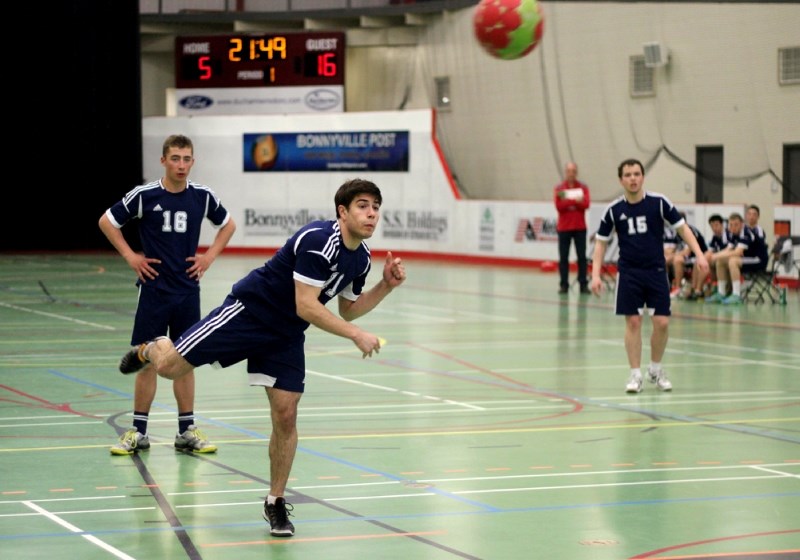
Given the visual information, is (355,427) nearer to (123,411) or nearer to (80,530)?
(123,411)

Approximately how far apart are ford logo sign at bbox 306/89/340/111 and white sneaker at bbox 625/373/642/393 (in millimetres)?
27994

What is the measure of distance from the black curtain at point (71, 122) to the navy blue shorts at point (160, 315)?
109 feet

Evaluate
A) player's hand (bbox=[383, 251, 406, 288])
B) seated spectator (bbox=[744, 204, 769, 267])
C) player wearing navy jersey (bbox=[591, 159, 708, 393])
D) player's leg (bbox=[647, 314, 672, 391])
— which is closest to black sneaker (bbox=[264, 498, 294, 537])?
player's hand (bbox=[383, 251, 406, 288])

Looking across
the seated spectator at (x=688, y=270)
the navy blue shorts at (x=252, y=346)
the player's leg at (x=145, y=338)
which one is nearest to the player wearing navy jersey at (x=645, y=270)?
the player's leg at (x=145, y=338)

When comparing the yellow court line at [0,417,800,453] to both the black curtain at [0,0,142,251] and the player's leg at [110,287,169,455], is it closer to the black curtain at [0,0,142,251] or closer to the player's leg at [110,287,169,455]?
the player's leg at [110,287,169,455]

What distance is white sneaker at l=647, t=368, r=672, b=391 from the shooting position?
46.0 feet

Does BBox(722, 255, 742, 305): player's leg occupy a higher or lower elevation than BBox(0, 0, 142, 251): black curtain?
lower

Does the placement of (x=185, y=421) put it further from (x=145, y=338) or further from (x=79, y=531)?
(x=79, y=531)

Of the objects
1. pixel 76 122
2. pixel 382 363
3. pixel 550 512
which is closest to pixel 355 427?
pixel 550 512

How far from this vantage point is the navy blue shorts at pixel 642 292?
14.1 metres

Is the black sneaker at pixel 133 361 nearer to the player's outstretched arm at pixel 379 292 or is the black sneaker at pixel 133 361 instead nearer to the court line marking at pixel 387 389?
the player's outstretched arm at pixel 379 292

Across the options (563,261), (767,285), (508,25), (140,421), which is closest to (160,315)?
(140,421)

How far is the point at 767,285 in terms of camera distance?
83.3 feet

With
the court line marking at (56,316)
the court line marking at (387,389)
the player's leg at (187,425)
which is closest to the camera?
the player's leg at (187,425)
